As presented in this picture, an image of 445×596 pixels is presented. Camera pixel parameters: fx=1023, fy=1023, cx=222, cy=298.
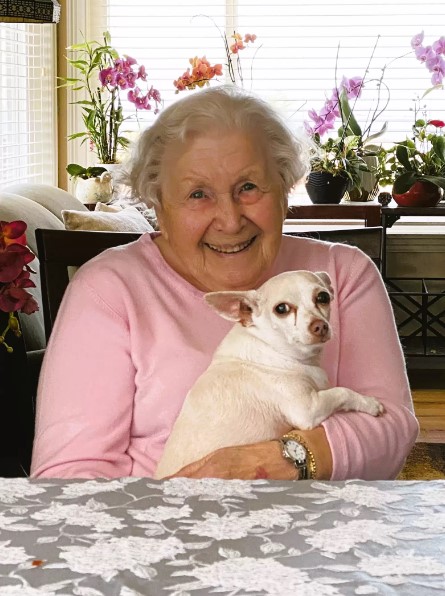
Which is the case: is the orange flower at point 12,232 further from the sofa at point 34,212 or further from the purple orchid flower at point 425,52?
the purple orchid flower at point 425,52

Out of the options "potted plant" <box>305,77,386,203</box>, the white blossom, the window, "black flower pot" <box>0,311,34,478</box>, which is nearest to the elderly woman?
"black flower pot" <box>0,311,34,478</box>

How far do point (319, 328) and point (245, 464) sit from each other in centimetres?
22

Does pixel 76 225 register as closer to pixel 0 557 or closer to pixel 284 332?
pixel 284 332

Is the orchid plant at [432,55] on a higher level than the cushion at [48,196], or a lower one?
higher

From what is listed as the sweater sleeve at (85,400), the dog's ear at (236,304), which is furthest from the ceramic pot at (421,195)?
the dog's ear at (236,304)

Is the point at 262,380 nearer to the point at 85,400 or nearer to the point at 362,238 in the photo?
the point at 85,400

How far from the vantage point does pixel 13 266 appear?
1.77 m

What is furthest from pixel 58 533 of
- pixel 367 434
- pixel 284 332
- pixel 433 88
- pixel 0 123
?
pixel 433 88

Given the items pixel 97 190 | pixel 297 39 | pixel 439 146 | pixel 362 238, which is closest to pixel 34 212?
pixel 362 238

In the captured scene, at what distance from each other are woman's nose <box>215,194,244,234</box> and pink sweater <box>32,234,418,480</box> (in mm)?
140

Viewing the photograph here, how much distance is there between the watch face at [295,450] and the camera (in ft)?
4.79

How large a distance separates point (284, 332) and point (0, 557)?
61 cm

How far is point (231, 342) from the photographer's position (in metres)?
1.52

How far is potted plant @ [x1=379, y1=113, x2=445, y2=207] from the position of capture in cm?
452
